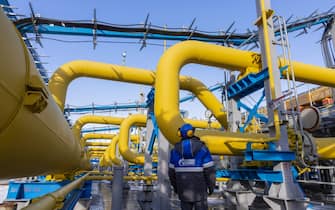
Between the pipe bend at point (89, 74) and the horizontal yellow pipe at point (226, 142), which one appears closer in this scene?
the horizontal yellow pipe at point (226, 142)

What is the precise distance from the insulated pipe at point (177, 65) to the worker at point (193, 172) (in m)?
0.67

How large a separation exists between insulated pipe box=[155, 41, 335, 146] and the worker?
670mm

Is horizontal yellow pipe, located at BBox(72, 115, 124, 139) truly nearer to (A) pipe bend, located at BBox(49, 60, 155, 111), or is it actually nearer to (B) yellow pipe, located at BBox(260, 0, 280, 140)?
(A) pipe bend, located at BBox(49, 60, 155, 111)

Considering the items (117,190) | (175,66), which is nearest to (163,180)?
(117,190)

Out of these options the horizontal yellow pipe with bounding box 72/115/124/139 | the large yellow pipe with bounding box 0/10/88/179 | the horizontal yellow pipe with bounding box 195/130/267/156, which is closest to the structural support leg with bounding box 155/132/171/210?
the horizontal yellow pipe with bounding box 195/130/267/156

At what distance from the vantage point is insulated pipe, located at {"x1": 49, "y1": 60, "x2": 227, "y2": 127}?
4.68m

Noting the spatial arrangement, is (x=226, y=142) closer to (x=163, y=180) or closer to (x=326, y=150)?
(x=163, y=180)

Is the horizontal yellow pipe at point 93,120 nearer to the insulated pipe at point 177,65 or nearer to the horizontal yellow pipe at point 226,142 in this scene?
the insulated pipe at point 177,65

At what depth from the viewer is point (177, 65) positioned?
371 centimetres

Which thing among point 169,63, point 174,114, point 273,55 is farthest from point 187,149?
point 273,55

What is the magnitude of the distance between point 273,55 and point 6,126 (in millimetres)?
4039

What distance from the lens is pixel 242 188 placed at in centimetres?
464

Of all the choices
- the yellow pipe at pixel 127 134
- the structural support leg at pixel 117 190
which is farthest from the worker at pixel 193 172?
the yellow pipe at pixel 127 134

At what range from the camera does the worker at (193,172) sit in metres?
2.56
